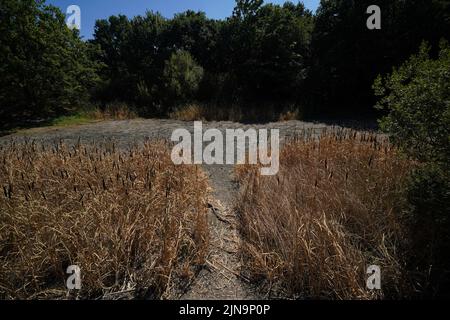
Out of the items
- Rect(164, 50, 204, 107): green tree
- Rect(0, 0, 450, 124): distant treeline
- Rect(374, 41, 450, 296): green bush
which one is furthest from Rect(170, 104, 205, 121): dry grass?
Rect(374, 41, 450, 296): green bush

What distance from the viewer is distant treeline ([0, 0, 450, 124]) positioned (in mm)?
9742

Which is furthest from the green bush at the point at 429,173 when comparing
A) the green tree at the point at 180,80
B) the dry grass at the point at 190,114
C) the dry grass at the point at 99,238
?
the green tree at the point at 180,80

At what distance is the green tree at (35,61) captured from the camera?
366 inches

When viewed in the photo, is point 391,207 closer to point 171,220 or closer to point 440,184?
point 440,184

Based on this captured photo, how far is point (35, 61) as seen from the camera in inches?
388

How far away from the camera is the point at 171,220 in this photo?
101 inches

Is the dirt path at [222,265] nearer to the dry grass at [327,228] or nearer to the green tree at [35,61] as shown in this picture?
the dry grass at [327,228]

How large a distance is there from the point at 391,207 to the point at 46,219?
3274 millimetres

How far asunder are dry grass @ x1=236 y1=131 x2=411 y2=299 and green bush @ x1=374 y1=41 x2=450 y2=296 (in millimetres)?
171

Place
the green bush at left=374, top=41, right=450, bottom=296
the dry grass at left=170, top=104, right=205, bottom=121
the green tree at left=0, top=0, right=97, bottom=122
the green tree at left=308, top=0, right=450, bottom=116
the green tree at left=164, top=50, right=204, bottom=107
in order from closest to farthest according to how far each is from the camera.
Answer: the green bush at left=374, top=41, right=450, bottom=296, the green tree at left=0, top=0, right=97, bottom=122, the green tree at left=308, top=0, right=450, bottom=116, the dry grass at left=170, top=104, right=205, bottom=121, the green tree at left=164, top=50, right=204, bottom=107

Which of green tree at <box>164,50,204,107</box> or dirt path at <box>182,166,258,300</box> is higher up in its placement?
green tree at <box>164,50,204,107</box>

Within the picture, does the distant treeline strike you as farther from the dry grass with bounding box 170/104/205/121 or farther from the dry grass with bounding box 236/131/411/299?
the dry grass with bounding box 236/131/411/299

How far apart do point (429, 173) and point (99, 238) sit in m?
2.84

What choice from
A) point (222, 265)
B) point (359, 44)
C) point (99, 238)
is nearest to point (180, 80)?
point (359, 44)
